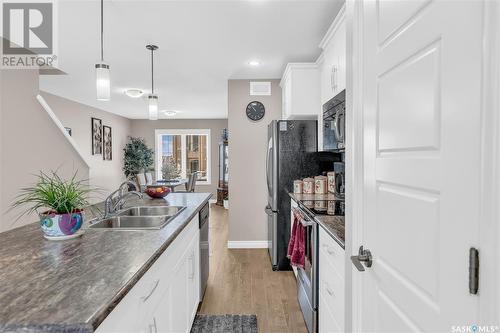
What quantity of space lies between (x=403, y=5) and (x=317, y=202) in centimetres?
184

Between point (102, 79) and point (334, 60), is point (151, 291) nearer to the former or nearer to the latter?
point (102, 79)

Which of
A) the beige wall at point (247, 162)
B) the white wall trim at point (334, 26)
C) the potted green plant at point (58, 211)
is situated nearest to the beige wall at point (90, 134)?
the beige wall at point (247, 162)

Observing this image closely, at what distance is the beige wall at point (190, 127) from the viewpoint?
9039 mm

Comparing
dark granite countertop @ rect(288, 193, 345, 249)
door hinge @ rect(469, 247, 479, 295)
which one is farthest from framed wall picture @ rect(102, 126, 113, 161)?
door hinge @ rect(469, 247, 479, 295)

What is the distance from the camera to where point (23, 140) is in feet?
10.5

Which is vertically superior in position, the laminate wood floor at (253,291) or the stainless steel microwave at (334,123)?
the stainless steel microwave at (334,123)

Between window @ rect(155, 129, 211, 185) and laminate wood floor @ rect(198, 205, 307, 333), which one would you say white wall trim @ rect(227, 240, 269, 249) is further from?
window @ rect(155, 129, 211, 185)

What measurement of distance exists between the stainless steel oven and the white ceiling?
168 centimetres

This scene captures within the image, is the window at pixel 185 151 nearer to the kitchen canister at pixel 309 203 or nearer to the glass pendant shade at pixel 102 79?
the kitchen canister at pixel 309 203

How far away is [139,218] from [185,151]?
23.7ft

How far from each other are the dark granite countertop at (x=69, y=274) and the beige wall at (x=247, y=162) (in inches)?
108

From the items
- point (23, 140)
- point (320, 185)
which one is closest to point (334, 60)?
point (320, 185)

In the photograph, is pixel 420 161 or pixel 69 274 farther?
pixel 69 274

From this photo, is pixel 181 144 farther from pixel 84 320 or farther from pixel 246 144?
pixel 84 320
